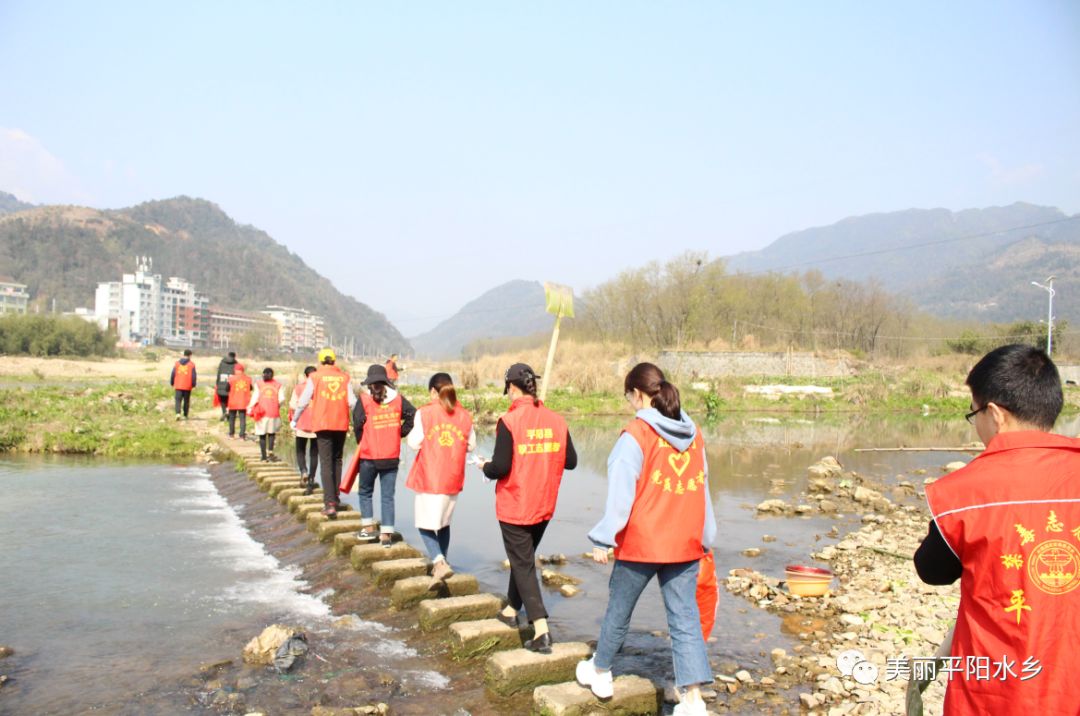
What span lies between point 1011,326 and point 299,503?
2571 inches

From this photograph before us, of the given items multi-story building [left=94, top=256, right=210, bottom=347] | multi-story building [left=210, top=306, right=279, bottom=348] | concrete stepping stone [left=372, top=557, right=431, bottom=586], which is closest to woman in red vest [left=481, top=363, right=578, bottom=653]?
concrete stepping stone [left=372, top=557, right=431, bottom=586]

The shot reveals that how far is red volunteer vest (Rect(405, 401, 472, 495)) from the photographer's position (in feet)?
20.6

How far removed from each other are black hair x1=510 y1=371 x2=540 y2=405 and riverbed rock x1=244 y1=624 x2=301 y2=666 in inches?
99.0

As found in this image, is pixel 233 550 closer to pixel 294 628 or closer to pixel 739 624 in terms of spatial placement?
pixel 294 628

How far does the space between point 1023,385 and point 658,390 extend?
194 centimetres

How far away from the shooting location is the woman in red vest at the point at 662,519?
407cm

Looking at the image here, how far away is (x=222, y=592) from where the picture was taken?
7.32 m

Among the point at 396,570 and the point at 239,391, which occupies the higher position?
the point at 239,391

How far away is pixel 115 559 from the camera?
328 inches

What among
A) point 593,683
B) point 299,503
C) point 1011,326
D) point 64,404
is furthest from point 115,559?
point 1011,326

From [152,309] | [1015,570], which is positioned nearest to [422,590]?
[1015,570]

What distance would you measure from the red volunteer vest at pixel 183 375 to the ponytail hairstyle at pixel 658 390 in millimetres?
17110

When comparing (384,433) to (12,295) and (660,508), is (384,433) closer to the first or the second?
(660,508)

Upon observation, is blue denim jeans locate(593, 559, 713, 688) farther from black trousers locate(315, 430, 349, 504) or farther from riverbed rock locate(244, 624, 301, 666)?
black trousers locate(315, 430, 349, 504)
